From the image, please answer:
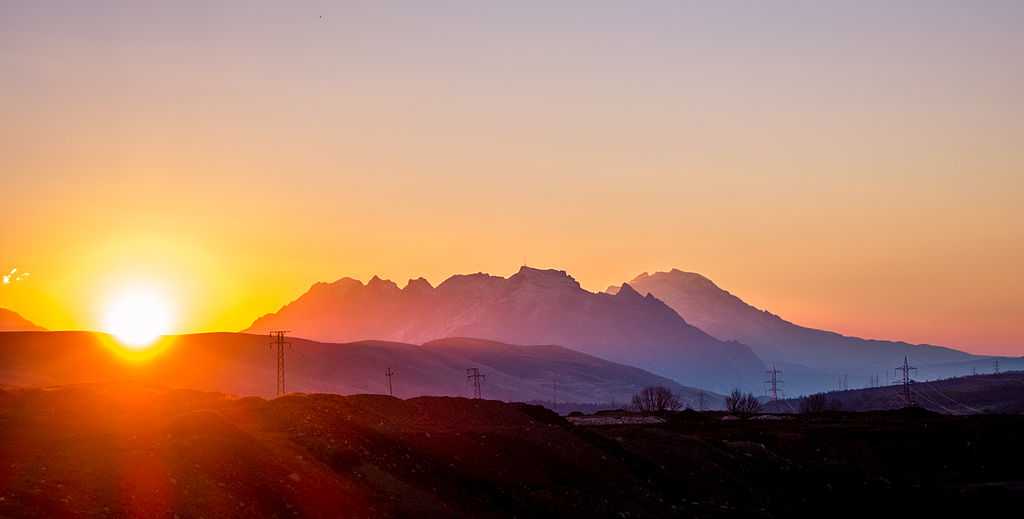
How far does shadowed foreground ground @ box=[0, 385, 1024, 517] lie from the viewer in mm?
42812

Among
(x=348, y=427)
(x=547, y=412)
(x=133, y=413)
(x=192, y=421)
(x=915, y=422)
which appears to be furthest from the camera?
(x=915, y=422)

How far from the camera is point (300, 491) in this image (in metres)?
46.1

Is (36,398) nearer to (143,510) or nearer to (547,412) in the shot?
(547,412)

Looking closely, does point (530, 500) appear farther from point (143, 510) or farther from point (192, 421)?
point (143, 510)

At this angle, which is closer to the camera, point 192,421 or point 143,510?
point 143,510

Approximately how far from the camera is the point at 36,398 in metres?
86.1

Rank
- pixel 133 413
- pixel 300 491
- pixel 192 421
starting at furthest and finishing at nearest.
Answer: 1. pixel 133 413
2. pixel 192 421
3. pixel 300 491

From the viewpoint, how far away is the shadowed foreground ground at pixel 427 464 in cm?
4281

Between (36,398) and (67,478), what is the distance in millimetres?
50292

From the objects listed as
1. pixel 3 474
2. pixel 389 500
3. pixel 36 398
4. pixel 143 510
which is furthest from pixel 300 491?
pixel 36 398

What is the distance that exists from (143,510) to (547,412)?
44095mm

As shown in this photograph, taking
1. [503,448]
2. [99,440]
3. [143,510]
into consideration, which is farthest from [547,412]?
[143,510]

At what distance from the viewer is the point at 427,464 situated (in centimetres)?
5519

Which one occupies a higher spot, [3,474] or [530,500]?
[3,474]
